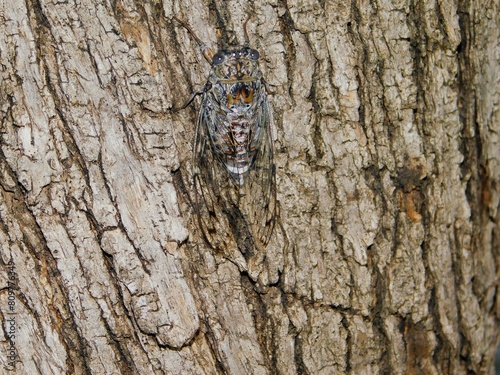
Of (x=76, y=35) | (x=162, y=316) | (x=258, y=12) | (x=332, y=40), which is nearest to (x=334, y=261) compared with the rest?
(x=162, y=316)

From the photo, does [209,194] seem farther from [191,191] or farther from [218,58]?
[218,58]

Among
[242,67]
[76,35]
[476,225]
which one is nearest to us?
[76,35]

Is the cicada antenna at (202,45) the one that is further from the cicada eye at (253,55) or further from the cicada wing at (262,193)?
the cicada wing at (262,193)

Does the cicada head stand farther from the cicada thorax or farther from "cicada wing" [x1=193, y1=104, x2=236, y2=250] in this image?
"cicada wing" [x1=193, y1=104, x2=236, y2=250]

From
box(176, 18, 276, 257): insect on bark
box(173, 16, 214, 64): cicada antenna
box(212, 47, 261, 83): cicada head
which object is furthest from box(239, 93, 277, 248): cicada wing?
box(173, 16, 214, 64): cicada antenna

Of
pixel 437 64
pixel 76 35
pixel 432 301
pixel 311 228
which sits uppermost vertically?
pixel 76 35

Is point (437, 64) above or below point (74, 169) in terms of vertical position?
above

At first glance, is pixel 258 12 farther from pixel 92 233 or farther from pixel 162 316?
pixel 162 316

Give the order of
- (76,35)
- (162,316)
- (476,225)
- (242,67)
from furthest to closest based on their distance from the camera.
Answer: (476,225) → (242,67) → (162,316) → (76,35)
